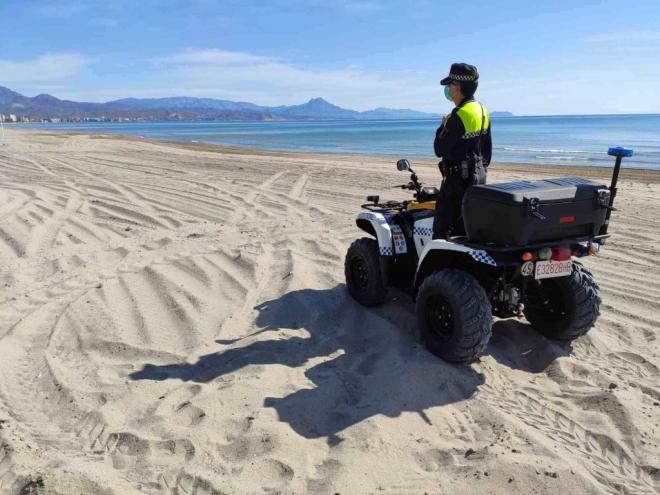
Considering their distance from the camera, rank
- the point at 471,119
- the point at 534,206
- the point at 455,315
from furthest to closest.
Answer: the point at 471,119 < the point at 455,315 < the point at 534,206

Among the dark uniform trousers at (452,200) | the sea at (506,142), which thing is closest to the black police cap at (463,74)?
the dark uniform trousers at (452,200)

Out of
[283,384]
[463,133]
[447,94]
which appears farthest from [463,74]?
[283,384]

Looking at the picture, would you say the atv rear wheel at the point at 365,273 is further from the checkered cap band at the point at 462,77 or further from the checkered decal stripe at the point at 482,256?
the checkered cap band at the point at 462,77

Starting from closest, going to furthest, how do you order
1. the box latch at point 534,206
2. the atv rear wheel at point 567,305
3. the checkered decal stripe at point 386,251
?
the box latch at point 534,206 < the atv rear wheel at point 567,305 < the checkered decal stripe at point 386,251

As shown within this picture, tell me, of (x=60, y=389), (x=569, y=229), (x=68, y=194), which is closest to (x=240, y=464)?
(x=60, y=389)

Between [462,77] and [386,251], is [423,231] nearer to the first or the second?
[386,251]

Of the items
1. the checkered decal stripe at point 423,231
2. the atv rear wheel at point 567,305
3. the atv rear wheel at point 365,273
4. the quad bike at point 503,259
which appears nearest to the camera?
the quad bike at point 503,259

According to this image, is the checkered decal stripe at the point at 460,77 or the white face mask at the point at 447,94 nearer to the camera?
the checkered decal stripe at the point at 460,77

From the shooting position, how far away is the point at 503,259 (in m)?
3.66

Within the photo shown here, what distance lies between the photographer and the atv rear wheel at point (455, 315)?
374 cm

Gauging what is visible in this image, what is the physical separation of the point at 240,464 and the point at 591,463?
76.1 inches

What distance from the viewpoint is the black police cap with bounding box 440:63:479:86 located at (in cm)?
406

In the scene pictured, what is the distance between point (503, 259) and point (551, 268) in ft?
1.30

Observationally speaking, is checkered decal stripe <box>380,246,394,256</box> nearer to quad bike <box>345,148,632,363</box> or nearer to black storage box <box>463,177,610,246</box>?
quad bike <box>345,148,632,363</box>
